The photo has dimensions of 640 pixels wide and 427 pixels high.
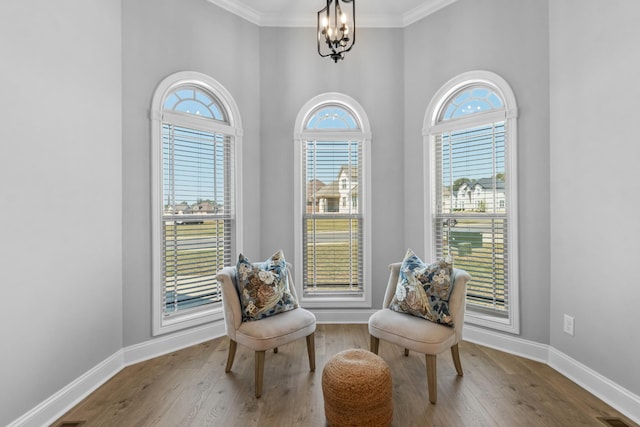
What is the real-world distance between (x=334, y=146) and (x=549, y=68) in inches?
80.6

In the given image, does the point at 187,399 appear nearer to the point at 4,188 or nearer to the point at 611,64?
the point at 4,188

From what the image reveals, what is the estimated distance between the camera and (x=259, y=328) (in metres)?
2.25

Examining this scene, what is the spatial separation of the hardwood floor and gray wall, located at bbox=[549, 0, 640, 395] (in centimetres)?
45

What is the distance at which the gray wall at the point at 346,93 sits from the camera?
353 cm

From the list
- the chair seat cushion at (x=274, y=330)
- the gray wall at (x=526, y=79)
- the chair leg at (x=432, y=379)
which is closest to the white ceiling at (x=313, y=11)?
the gray wall at (x=526, y=79)

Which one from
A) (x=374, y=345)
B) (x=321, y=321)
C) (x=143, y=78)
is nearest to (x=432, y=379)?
(x=374, y=345)

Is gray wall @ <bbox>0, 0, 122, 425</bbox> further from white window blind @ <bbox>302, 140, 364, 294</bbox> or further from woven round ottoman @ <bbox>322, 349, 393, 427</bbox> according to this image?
white window blind @ <bbox>302, 140, 364, 294</bbox>

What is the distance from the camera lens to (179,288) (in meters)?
3.01

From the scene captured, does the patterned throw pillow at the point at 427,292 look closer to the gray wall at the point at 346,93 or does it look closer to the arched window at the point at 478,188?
the arched window at the point at 478,188

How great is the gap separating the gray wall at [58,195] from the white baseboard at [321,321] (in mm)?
71

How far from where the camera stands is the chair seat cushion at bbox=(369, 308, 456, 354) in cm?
215

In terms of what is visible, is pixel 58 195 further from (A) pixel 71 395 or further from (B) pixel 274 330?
(B) pixel 274 330

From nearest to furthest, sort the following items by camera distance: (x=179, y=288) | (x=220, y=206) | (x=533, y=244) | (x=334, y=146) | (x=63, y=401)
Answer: (x=63, y=401)
(x=533, y=244)
(x=179, y=288)
(x=220, y=206)
(x=334, y=146)

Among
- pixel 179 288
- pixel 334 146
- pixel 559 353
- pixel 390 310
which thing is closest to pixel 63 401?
pixel 179 288
